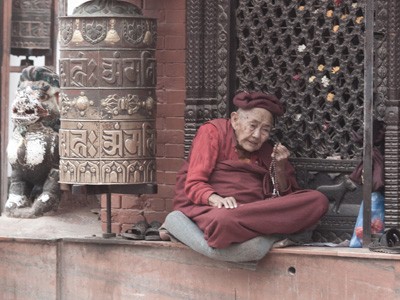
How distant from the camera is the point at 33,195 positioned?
11.5 meters

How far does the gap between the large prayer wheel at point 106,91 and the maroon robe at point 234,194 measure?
0.41 meters

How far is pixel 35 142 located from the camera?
11281 millimetres

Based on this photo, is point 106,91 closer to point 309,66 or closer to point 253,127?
point 253,127

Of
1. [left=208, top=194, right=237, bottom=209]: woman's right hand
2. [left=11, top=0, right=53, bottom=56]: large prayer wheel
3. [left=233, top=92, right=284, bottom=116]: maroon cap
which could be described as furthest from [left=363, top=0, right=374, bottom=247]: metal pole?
[left=11, top=0, right=53, bottom=56]: large prayer wheel

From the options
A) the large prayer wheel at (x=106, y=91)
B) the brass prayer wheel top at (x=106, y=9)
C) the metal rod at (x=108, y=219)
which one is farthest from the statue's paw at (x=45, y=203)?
the brass prayer wheel top at (x=106, y=9)

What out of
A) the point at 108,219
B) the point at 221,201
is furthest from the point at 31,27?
the point at 221,201

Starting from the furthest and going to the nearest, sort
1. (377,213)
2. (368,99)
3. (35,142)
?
(35,142) < (377,213) < (368,99)

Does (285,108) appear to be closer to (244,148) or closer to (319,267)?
(244,148)

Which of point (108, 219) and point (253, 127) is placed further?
point (108, 219)

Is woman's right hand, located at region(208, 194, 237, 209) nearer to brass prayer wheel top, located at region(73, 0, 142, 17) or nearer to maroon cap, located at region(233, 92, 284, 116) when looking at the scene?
maroon cap, located at region(233, 92, 284, 116)

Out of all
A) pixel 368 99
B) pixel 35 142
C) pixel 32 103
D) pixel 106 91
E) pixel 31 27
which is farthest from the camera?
pixel 31 27

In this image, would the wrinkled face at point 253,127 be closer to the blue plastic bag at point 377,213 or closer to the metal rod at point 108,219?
the blue plastic bag at point 377,213

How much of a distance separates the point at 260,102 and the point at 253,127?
0.16 metres

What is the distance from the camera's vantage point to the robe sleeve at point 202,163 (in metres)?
9.55
